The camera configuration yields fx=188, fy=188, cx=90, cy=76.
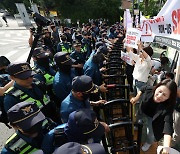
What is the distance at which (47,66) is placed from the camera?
3.74 m

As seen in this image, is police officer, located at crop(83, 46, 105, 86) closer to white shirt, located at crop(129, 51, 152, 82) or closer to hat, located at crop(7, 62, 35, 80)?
white shirt, located at crop(129, 51, 152, 82)

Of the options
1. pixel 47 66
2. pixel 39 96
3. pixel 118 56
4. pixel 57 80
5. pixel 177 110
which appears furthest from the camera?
pixel 118 56

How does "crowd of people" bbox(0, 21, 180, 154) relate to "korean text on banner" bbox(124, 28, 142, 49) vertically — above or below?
below

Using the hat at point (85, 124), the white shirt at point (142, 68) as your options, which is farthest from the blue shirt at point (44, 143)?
the white shirt at point (142, 68)

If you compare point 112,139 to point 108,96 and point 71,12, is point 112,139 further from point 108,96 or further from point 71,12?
point 71,12

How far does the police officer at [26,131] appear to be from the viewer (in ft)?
5.71

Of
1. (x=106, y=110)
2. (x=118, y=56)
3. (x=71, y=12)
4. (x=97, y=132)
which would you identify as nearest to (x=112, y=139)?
(x=106, y=110)

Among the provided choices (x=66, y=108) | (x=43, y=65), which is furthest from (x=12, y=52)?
(x=66, y=108)

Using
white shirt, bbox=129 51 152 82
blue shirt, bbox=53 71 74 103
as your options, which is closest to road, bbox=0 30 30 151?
blue shirt, bbox=53 71 74 103

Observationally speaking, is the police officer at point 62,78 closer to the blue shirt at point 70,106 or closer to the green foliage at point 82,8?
the blue shirt at point 70,106

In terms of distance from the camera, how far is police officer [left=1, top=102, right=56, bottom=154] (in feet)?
5.71

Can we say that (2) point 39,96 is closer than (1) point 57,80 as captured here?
Yes

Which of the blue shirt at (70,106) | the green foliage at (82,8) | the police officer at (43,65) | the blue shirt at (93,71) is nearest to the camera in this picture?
the blue shirt at (70,106)

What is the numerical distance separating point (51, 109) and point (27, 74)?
31.8 inches
